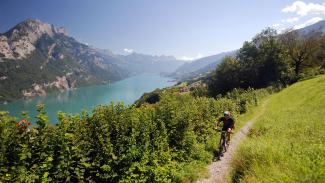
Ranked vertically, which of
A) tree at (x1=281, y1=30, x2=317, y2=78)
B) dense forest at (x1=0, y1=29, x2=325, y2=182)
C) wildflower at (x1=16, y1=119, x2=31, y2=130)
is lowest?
dense forest at (x1=0, y1=29, x2=325, y2=182)

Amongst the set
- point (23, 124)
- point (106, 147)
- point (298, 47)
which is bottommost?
point (106, 147)

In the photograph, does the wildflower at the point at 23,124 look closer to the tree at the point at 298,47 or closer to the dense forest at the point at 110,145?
the dense forest at the point at 110,145

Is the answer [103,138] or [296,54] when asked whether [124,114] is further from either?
[296,54]

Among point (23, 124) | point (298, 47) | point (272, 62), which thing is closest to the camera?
point (23, 124)

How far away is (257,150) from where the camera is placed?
1026 cm

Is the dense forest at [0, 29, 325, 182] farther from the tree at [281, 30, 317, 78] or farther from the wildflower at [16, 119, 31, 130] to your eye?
the tree at [281, 30, 317, 78]

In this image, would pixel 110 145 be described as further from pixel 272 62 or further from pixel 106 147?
pixel 272 62

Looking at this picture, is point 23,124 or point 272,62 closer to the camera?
point 23,124

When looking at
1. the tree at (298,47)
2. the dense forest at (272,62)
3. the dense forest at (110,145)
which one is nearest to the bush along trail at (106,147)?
the dense forest at (110,145)

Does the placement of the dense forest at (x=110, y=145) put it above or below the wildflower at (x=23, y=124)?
below

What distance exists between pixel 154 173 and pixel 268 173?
548 cm

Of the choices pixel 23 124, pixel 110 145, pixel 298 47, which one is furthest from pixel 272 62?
pixel 23 124

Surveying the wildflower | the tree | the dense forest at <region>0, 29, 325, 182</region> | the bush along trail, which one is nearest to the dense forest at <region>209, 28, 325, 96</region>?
the tree

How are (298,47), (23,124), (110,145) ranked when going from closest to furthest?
(23,124)
(110,145)
(298,47)
